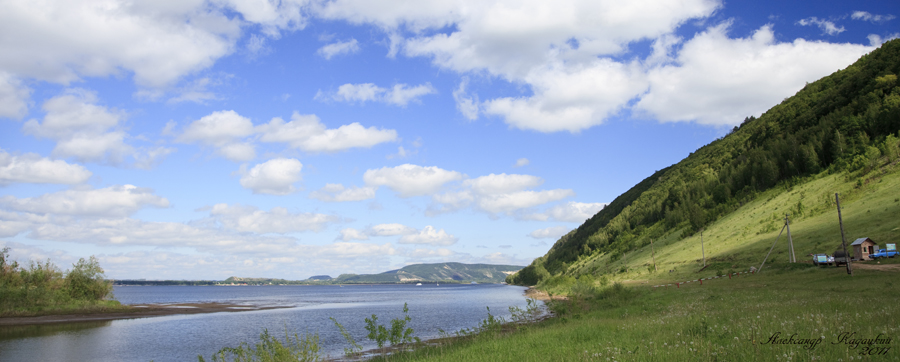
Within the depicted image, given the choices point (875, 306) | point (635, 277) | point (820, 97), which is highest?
point (820, 97)

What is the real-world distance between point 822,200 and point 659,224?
61.3m

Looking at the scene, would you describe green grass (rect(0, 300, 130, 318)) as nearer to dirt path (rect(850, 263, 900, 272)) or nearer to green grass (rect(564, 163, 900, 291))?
green grass (rect(564, 163, 900, 291))

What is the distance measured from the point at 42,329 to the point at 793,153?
133264 millimetres

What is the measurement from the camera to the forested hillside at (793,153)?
82562mm

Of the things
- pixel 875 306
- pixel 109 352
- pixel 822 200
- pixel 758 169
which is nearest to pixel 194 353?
pixel 109 352

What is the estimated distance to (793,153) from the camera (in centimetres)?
9994

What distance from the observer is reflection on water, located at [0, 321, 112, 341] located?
43562mm

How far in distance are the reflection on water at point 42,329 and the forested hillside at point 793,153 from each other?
100204 mm

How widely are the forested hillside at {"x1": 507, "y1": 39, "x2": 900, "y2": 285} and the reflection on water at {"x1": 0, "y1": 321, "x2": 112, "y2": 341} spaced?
100204 millimetres

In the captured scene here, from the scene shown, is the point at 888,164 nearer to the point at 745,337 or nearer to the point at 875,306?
the point at 875,306

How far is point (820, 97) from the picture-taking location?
12725 centimetres

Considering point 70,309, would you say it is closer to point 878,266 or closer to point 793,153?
point 878,266

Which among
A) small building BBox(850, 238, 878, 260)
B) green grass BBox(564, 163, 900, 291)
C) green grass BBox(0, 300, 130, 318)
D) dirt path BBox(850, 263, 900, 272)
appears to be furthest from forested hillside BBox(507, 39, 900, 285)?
green grass BBox(0, 300, 130, 318)

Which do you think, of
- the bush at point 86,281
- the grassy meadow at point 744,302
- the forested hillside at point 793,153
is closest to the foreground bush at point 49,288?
the bush at point 86,281
